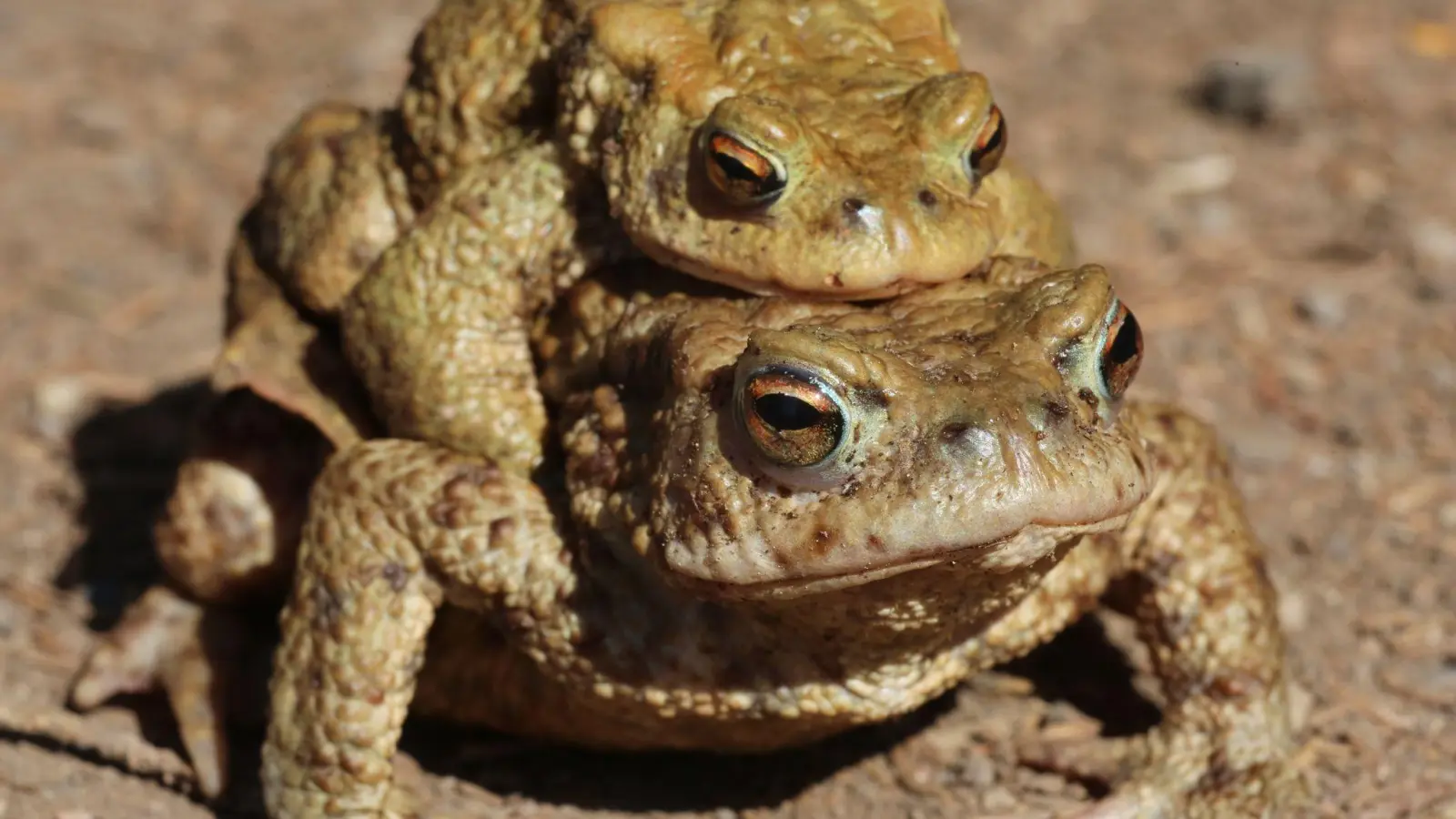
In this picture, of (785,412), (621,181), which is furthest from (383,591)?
(785,412)

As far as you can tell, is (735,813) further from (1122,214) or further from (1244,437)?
(1122,214)

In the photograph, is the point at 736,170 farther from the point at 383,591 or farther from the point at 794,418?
the point at 383,591

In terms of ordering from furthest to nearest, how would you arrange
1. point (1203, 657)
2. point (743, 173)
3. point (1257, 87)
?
1. point (1257, 87)
2. point (1203, 657)
3. point (743, 173)

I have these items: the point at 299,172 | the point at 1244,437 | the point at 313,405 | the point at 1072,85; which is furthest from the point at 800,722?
the point at 1072,85

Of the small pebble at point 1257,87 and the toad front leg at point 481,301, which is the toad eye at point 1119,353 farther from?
the small pebble at point 1257,87

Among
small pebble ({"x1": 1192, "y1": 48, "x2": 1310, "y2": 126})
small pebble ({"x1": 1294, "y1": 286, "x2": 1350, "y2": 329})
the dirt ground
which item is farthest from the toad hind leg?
small pebble ({"x1": 1192, "y1": 48, "x2": 1310, "y2": 126})

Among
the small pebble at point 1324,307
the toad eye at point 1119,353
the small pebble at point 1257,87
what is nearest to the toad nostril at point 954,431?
the toad eye at point 1119,353
